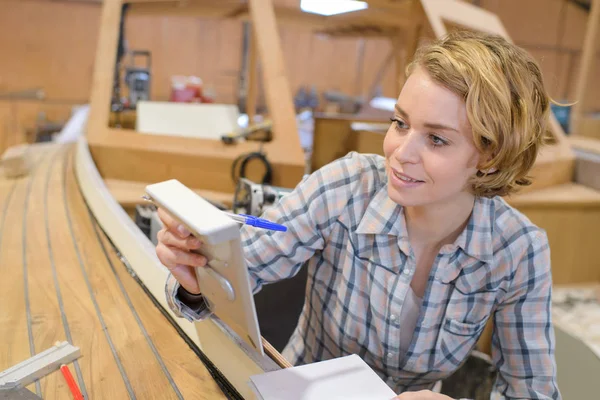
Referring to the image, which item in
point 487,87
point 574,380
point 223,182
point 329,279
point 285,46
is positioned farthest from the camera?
point 285,46

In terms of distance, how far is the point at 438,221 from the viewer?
92 cm

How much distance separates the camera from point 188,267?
780mm

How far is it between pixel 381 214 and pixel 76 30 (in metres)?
5.95

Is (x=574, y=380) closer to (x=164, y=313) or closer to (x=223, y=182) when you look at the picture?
(x=164, y=313)

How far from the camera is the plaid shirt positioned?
Result: 91cm

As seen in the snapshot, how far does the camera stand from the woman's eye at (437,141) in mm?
774

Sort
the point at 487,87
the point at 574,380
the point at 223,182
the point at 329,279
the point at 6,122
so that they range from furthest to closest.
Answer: the point at 6,122 → the point at 223,182 → the point at 574,380 → the point at 329,279 → the point at 487,87

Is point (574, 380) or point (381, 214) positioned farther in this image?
point (574, 380)

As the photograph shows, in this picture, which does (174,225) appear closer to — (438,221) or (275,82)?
(438,221)

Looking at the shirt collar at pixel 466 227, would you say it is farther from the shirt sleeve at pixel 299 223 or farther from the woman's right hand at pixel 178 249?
the woman's right hand at pixel 178 249

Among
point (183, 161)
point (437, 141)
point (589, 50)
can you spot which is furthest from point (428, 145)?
point (589, 50)

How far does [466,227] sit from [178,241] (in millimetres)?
561

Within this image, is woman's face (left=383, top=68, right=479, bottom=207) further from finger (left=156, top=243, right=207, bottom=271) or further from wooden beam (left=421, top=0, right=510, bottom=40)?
wooden beam (left=421, top=0, right=510, bottom=40)

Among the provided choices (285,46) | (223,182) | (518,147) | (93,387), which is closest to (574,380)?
(518,147)
